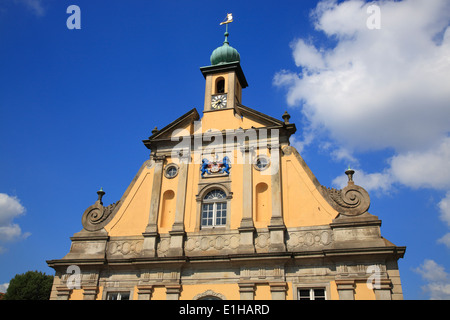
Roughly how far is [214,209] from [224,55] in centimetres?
904

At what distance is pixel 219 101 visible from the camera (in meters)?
21.2

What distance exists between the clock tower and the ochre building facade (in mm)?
163

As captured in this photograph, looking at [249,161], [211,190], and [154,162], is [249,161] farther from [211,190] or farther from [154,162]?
[154,162]

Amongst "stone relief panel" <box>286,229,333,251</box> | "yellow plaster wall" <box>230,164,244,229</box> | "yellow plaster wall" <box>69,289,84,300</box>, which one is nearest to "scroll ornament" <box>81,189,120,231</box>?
"yellow plaster wall" <box>69,289,84,300</box>

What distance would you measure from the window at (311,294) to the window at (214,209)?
4270 mm

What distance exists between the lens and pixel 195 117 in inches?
821

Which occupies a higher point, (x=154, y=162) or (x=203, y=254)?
(x=154, y=162)

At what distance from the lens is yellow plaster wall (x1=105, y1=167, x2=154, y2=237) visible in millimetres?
18688

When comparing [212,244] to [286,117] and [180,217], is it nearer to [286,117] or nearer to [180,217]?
Result: [180,217]

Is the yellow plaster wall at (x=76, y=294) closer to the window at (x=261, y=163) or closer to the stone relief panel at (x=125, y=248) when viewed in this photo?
the stone relief panel at (x=125, y=248)

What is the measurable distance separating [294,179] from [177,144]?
235 inches

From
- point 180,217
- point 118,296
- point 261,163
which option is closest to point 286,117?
point 261,163
